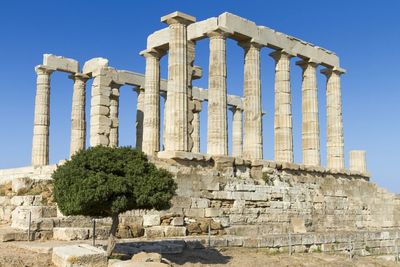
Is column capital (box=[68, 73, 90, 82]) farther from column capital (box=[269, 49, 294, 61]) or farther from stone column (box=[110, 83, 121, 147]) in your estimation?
column capital (box=[269, 49, 294, 61])

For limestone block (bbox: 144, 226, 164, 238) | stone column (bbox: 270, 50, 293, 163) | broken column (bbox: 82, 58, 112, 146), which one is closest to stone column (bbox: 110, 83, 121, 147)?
broken column (bbox: 82, 58, 112, 146)

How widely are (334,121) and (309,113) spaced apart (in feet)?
8.75

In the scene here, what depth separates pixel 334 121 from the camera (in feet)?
114

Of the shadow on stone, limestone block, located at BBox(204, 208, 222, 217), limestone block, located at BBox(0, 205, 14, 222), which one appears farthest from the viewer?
limestone block, located at BBox(204, 208, 222, 217)

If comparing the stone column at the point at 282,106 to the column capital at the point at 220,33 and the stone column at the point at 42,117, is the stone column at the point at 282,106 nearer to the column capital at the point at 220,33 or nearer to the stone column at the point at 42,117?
the column capital at the point at 220,33

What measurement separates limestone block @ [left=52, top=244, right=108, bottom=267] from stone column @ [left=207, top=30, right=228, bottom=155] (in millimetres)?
13277

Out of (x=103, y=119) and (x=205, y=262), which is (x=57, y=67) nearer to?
(x=103, y=119)

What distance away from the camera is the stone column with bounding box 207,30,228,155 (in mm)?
26188

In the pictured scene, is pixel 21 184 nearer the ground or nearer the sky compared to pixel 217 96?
nearer the ground

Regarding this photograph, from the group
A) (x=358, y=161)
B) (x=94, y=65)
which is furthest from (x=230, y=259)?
(x=358, y=161)

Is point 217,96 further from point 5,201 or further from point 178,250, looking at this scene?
point 178,250

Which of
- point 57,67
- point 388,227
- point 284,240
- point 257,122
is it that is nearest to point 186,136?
point 257,122

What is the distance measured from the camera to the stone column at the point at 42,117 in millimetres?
34344

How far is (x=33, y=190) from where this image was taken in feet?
69.6
